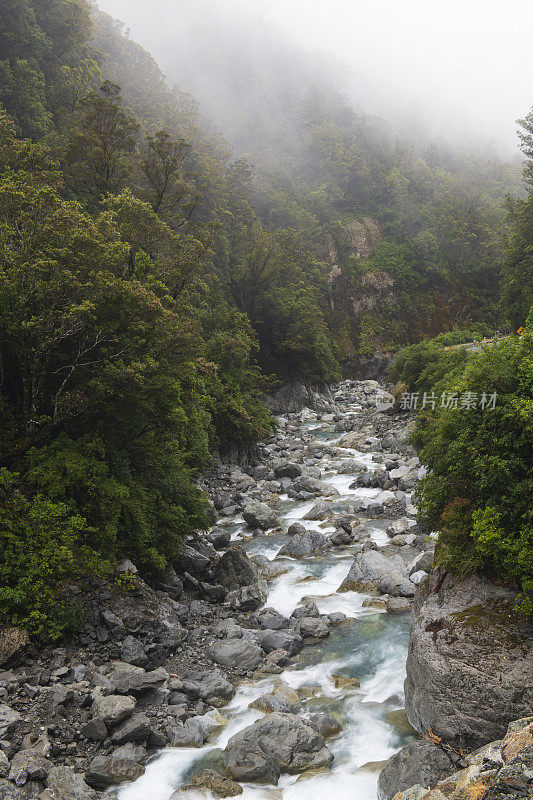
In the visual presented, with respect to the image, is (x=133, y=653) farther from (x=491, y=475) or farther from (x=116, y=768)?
(x=491, y=475)

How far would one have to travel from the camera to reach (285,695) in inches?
344

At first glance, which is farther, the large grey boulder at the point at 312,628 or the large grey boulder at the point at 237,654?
the large grey boulder at the point at 312,628

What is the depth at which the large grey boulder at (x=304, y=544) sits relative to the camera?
49.6ft

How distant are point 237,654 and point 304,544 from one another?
5.58 m

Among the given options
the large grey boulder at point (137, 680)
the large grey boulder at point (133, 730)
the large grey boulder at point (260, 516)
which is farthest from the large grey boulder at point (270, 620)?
the large grey boulder at point (260, 516)

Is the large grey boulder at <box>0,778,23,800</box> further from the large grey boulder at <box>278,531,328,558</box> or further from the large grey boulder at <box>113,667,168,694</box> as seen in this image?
the large grey boulder at <box>278,531,328,558</box>

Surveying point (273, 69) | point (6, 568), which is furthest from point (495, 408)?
point (273, 69)

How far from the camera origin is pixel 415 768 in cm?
604

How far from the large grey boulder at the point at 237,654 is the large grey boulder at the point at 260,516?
7.05 m

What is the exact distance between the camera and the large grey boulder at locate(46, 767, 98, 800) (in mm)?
6098

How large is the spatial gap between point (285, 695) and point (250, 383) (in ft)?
77.0

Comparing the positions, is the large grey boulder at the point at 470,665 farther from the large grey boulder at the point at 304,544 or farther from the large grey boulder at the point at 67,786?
the large grey boulder at the point at 304,544

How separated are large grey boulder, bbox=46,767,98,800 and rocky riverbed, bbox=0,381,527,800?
0.02 metres

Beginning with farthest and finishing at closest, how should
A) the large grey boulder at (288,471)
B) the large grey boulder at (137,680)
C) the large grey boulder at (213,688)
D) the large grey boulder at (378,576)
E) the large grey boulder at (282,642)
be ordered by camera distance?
1. the large grey boulder at (288,471)
2. the large grey boulder at (378,576)
3. the large grey boulder at (282,642)
4. the large grey boulder at (213,688)
5. the large grey boulder at (137,680)
